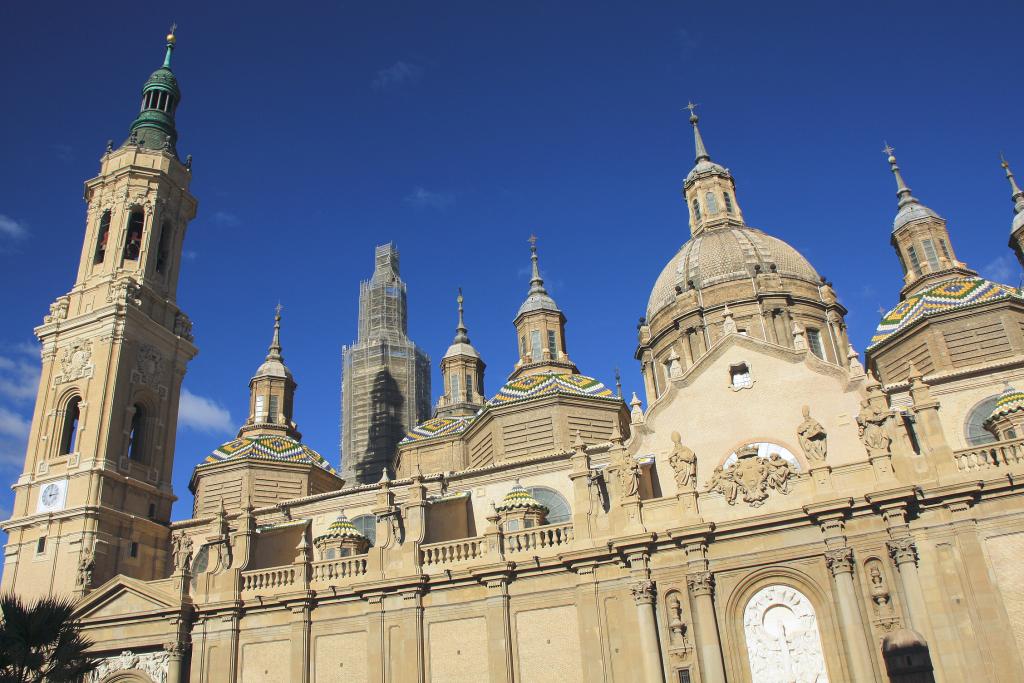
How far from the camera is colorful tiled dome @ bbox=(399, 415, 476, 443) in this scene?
43.2 meters

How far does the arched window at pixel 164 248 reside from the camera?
130 feet

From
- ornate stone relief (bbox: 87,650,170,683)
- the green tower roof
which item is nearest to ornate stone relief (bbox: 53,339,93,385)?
the green tower roof

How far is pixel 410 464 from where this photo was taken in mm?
42500

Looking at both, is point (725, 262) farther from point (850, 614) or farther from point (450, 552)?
point (850, 614)

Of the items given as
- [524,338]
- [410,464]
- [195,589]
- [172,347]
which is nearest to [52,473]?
[172,347]

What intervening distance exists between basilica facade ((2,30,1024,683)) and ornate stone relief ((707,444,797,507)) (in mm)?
55

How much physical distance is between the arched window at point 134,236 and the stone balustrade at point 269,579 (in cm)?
1827

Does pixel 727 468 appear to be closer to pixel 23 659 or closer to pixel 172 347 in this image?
pixel 23 659

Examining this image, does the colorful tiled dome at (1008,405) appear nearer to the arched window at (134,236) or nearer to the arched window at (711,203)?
the arched window at (711,203)

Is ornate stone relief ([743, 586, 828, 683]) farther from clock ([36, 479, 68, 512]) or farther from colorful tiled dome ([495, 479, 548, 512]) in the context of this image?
clock ([36, 479, 68, 512])

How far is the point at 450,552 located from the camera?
982 inches

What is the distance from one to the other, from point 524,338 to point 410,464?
8335 millimetres

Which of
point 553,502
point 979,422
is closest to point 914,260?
point 979,422

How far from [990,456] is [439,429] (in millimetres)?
27906
